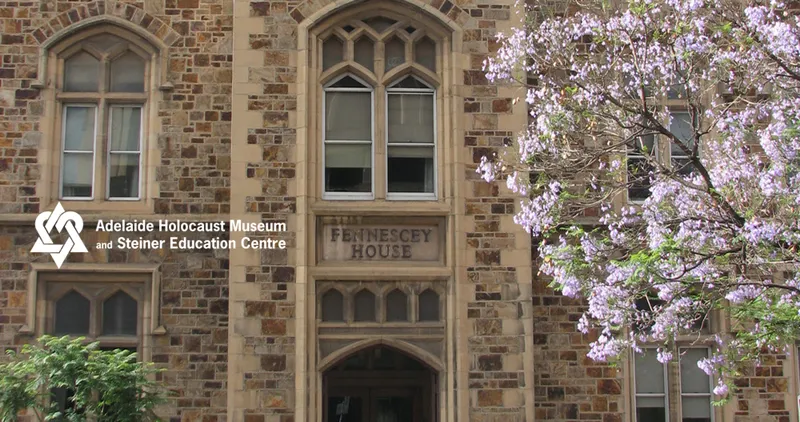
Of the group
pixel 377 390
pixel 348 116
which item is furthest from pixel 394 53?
pixel 377 390

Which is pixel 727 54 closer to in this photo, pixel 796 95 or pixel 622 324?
pixel 796 95

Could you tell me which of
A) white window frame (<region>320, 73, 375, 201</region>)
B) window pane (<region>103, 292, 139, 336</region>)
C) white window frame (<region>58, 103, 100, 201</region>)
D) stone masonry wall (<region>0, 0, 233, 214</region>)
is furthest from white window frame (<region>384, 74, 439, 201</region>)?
white window frame (<region>58, 103, 100, 201</region>)

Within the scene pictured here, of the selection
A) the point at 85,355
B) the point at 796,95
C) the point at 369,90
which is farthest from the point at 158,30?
the point at 796,95

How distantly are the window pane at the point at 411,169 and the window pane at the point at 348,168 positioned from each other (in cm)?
33

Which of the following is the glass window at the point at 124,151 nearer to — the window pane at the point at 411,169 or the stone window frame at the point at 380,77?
the stone window frame at the point at 380,77

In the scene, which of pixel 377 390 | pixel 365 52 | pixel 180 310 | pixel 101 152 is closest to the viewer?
pixel 180 310

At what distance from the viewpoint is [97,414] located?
1177 cm

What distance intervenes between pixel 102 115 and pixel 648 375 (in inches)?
347

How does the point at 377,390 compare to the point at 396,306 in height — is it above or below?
below

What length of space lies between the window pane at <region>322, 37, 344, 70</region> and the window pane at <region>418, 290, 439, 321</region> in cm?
354

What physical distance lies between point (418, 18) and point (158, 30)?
3.85 meters

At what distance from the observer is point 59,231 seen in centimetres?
1383

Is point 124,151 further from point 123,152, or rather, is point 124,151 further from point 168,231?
point 168,231

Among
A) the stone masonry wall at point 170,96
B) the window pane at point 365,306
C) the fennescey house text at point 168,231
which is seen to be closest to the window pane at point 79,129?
the stone masonry wall at point 170,96
